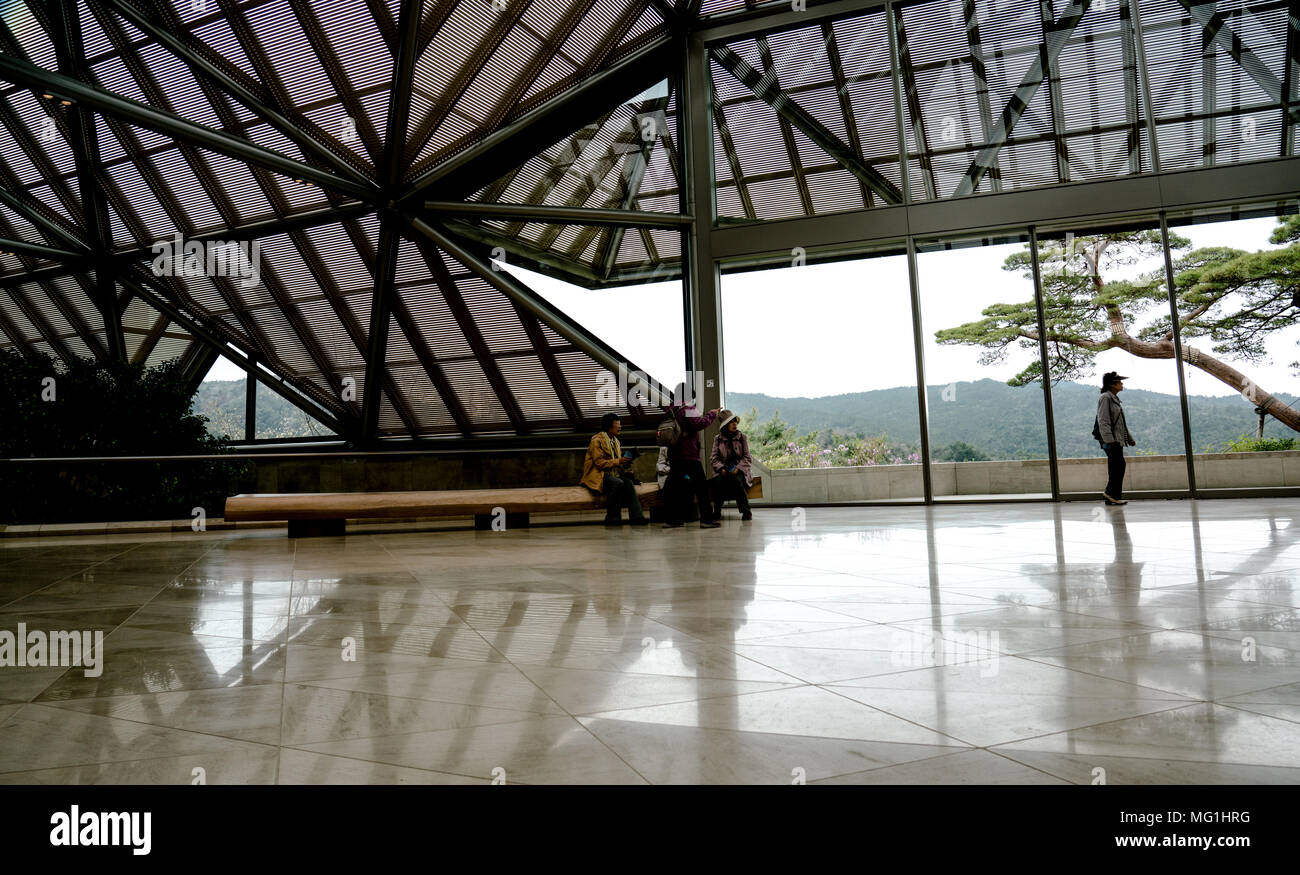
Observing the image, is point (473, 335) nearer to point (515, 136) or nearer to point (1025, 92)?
point (515, 136)

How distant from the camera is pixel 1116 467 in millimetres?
12062

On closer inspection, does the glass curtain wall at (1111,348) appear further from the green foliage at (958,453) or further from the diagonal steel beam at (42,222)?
the diagonal steel beam at (42,222)

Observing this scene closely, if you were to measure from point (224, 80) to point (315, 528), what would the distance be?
812 centimetres

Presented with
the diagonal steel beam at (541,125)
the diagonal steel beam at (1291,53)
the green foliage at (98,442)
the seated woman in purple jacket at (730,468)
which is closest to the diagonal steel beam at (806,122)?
the diagonal steel beam at (541,125)

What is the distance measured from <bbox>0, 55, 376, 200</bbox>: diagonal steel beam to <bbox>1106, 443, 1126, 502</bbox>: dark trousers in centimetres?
1258

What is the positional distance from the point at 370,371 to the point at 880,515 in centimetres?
1046

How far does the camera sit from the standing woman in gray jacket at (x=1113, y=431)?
470 inches

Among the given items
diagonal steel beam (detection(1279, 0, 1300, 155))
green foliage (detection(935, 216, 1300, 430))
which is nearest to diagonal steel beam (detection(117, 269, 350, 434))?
green foliage (detection(935, 216, 1300, 430))

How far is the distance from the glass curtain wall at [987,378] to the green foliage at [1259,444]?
2799 millimetres

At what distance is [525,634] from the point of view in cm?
354

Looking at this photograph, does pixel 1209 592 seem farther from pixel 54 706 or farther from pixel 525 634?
pixel 54 706

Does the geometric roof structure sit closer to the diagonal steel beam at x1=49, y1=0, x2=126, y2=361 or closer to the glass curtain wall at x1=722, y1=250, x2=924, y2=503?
the diagonal steel beam at x1=49, y1=0, x2=126, y2=361
